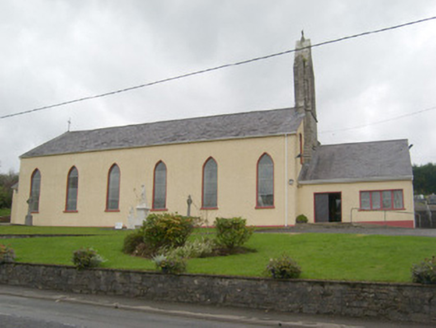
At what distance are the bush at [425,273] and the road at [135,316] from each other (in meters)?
1.05

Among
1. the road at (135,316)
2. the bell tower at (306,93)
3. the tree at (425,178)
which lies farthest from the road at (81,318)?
the tree at (425,178)

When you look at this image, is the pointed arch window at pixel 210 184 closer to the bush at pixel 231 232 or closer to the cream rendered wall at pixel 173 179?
the cream rendered wall at pixel 173 179

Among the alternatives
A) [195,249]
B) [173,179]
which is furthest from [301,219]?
[195,249]

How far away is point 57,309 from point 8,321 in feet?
7.02

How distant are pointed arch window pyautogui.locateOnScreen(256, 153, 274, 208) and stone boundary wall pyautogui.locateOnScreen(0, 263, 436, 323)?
16.5 meters

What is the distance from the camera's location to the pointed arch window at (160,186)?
3275cm

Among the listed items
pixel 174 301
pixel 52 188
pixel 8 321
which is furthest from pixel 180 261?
pixel 52 188

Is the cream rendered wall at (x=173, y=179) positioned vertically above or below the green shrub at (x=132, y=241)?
above

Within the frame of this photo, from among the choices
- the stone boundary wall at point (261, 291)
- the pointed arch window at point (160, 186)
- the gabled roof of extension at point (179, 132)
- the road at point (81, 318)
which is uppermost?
the gabled roof of extension at point (179, 132)

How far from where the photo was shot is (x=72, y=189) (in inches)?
1438

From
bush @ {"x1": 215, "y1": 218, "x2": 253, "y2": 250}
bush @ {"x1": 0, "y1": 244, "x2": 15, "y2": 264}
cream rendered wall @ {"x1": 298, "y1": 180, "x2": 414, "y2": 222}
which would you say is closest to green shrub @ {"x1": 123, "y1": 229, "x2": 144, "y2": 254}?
bush @ {"x1": 215, "y1": 218, "x2": 253, "y2": 250}

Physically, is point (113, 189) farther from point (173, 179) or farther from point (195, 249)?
point (195, 249)

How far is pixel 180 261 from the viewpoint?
512 inches

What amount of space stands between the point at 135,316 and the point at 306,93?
26351 mm
